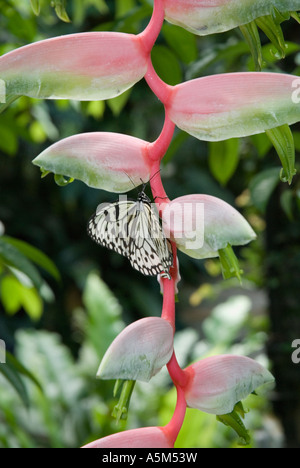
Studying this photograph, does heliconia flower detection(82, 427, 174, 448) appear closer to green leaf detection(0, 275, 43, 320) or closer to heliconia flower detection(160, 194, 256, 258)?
heliconia flower detection(160, 194, 256, 258)

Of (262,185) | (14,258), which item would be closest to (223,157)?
(262,185)

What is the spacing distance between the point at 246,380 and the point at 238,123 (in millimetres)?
116

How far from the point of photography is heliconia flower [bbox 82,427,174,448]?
0.26 meters

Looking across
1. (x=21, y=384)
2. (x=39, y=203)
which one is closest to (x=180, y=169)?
(x=39, y=203)

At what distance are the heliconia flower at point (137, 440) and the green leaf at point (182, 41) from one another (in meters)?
0.44

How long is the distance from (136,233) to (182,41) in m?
0.39

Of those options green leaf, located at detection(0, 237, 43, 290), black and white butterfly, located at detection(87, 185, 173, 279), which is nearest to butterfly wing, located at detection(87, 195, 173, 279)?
black and white butterfly, located at detection(87, 185, 173, 279)

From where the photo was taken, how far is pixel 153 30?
282 mm

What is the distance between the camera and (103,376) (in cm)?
26

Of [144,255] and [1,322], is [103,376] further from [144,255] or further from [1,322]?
[1,322]

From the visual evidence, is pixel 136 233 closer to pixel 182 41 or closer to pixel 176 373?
pixel 176 373

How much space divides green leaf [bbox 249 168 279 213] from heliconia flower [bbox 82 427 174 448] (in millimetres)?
457

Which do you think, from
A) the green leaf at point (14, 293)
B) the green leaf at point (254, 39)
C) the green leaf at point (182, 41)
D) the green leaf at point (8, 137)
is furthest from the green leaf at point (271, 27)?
the green leaf at point (14, 293)

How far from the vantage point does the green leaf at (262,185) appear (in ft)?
2.24
